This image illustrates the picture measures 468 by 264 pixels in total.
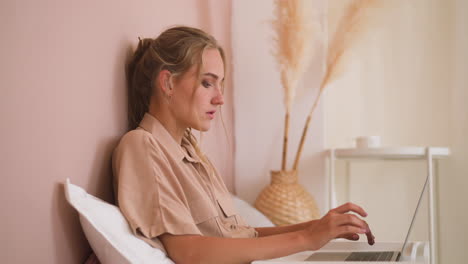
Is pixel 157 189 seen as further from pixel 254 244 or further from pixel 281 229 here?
pixel 281 229

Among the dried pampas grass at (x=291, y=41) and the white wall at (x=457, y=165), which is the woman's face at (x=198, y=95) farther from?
the white wall at (x=457, y=165)

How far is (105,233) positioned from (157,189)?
169 millimetres

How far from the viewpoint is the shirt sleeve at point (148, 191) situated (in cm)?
108

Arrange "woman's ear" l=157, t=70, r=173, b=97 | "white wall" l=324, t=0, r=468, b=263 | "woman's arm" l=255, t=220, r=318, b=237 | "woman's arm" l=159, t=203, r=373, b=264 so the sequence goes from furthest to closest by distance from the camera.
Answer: "white wall" l=324, t=0, r=468, b=263, "woman's arm" l=255, t=220, r=318, b=237, "woman's ear" l=157, t=70, r=173, b=97, "woman's arm" l=159, t=203, r=373, b=264

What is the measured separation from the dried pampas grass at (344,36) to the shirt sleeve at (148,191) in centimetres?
148

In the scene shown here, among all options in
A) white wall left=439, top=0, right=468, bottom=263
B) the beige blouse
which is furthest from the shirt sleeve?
white wall left=439, top=0, right=468, bottom=263

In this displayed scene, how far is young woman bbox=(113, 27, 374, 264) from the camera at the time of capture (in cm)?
109

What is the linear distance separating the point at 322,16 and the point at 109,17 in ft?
5.44

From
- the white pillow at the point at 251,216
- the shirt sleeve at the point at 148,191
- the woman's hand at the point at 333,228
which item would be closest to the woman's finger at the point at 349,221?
the woman's hand at the point at 333,228

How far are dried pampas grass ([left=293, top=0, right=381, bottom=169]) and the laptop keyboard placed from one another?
4.78 ft

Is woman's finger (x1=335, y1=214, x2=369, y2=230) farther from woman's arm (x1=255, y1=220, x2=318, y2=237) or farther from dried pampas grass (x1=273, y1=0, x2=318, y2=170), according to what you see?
dried pampas grass (x1=273, y1=0, x2=318, y2=170)

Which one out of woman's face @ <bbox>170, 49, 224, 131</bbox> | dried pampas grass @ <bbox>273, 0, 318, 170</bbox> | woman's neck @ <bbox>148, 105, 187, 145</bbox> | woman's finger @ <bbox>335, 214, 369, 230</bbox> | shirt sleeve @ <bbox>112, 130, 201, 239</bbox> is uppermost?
dried pampas grass @ <bbox>273, 0, 318, 170</bbox>

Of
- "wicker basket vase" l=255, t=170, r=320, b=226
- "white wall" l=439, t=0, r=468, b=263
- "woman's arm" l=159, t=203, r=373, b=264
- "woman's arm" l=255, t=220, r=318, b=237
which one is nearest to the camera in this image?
"woman's arm" l=159, t=203, r=373, b=264

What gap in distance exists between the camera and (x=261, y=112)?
273cm
